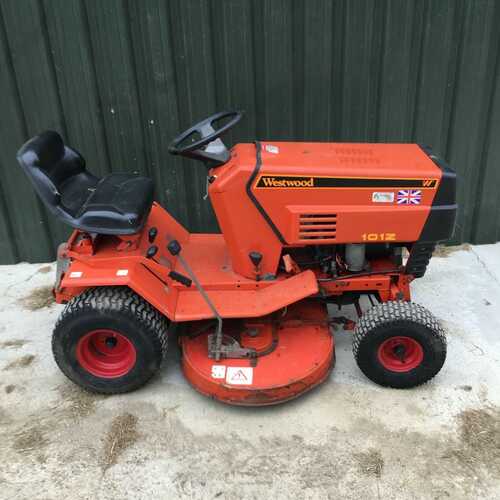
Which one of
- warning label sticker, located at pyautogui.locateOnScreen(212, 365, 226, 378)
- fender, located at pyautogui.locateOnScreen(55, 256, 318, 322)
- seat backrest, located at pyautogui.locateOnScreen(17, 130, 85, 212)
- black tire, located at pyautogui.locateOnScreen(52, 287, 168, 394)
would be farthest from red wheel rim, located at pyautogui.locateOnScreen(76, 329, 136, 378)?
seat backrest, located at pyautogui.locateOnScreen(17, 130, 85, 212)

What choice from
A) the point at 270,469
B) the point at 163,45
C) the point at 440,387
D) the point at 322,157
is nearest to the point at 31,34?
the point at 163,45

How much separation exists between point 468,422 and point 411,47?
2.71 metres

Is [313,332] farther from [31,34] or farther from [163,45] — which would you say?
[31,34]

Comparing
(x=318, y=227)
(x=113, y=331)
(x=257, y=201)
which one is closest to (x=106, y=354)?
(x=113, y=331)

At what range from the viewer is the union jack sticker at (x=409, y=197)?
274cm

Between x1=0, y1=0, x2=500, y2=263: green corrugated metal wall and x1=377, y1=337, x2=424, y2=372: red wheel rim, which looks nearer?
x1=377, y1=337, x2=424, y2=372: red wheel rim

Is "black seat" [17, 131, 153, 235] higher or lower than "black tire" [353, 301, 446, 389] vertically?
higher

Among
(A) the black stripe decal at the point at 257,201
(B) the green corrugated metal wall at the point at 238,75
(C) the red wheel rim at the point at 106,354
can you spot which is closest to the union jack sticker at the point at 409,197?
(A) the black stripe decal at the point at 257,201

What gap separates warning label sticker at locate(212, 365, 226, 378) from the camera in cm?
272

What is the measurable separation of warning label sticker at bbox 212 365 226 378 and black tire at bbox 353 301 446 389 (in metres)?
0.72

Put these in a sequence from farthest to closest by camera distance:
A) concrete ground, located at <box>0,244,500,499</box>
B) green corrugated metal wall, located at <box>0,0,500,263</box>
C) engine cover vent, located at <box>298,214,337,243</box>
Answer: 1. green corrugated metal wall, located at <box>0,0,500,263</box>
2. engine cover vent, located at <box>298,214,337,243</box>
3. concrete ground, located at <box>0,244,500,499</box>

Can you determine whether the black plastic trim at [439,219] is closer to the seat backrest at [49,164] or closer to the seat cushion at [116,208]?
the seat cushion at [116,208]

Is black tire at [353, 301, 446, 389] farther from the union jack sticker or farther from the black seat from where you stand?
the black seat

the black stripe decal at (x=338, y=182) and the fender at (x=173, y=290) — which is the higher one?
the black stripe decal at (x=338, y=182)
